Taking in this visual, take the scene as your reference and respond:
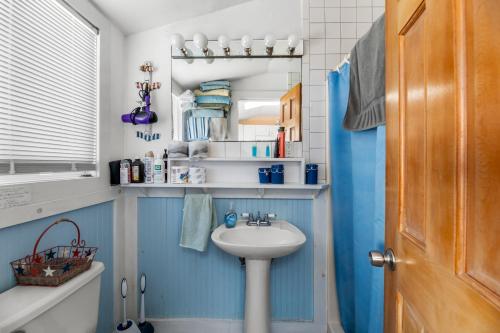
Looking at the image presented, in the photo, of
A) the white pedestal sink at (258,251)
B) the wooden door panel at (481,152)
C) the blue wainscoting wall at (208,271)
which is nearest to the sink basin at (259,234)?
the white pedestal sink at (258,251)

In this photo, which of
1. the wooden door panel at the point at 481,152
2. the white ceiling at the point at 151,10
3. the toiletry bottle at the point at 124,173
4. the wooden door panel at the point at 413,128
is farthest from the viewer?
the toiletry bottle at the point at 124,173

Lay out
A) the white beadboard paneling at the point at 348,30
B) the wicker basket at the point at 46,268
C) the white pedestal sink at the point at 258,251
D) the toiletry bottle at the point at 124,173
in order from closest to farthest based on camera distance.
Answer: the wicker basket at the point at 46,268
the white pedestal sink at the point at 258,251
the toiletry bottle at the point at 124,173
the white beadboard paneling at the point at 348,30

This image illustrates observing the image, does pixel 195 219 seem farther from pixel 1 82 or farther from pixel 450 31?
pixel 450 31

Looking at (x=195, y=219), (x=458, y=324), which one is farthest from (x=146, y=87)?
(x=458, y=324)

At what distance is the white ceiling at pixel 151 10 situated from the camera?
1.42 m

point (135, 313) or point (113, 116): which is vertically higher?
point (113, 116)

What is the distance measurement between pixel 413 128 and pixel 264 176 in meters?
1.09

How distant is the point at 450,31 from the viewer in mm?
426

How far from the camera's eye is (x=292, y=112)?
5.45 ft

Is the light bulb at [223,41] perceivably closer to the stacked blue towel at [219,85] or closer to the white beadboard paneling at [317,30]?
the stacked blue towel at [219,85]

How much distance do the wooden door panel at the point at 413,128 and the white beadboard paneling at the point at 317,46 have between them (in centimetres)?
113

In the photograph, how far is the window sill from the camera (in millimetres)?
925

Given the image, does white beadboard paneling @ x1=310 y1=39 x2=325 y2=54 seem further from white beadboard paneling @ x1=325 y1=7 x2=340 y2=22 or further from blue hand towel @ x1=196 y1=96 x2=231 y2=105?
blue hand towel @ x1=196 y1=96 x2=231 y2=105

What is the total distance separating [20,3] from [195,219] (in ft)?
4.32
